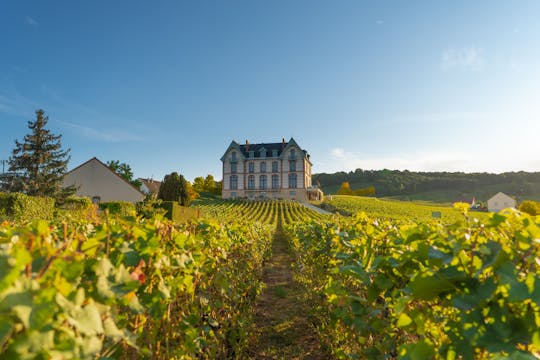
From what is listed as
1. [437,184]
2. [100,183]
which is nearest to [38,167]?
[100,183]

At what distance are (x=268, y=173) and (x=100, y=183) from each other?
3261 cm

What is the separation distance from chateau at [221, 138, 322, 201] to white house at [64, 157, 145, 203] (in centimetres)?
2820

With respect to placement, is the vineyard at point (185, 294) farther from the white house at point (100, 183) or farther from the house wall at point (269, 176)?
the house wall at point (269, 176)

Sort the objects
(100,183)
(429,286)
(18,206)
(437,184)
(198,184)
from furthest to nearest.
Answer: (437,184) < (198,184) < (100,183) < (18,206) < (429,286)

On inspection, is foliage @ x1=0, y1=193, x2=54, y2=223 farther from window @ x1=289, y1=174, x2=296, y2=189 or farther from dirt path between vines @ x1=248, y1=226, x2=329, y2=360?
window @ x1=289, y1=174, x2=296, y2=189

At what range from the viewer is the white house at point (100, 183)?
33.0 metres

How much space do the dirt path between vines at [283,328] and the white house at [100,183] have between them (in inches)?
1122

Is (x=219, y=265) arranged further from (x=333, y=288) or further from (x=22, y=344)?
(x=22, y=344)

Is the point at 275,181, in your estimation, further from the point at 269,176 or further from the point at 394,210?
the point at 394,210

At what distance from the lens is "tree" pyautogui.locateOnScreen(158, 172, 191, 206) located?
3412cm

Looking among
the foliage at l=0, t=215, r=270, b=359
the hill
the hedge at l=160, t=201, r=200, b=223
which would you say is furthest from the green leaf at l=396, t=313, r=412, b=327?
the hill

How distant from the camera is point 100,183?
33.4m

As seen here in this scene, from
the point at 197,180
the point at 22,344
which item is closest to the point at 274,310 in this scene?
the point at 22,344

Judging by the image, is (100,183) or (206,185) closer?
(100,183)
